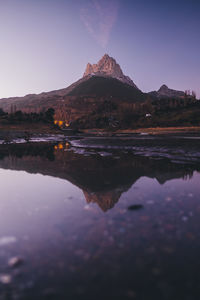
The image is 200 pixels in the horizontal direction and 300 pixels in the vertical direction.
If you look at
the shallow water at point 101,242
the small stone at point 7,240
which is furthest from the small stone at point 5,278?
the small stone at point 7,240

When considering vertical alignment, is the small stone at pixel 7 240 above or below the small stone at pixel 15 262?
below

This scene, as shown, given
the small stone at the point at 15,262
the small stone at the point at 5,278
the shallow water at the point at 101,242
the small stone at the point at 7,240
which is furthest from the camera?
the small stone at the point at 7,240

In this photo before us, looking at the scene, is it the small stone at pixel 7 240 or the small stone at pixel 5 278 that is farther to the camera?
the small stone at pixel 7 240

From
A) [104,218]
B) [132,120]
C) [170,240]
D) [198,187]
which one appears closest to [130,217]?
[104,218]

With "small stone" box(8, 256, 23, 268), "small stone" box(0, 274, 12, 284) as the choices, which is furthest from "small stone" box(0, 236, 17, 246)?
"small stone" box(0, 274, 12, 284)

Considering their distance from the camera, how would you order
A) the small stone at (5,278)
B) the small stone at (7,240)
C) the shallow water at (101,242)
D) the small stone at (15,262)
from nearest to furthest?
1. the shallow water at (101,242)
2. the small stone at (5,278)
3. the small stone at (15,262)
4. the small stone at (7,240)

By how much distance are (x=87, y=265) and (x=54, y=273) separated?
1.94 ft

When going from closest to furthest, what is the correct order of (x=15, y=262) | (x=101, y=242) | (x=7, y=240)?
(x=15, y=262) → (x=101, y=242) → (x=7, y=240)

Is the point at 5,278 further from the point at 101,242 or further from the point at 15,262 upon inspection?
the point at 101,242

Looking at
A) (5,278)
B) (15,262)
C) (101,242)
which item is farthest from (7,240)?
(101,242)

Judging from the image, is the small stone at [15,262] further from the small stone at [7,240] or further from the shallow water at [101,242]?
the small stone at [7,240]

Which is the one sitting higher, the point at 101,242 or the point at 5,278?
the point at 101,242

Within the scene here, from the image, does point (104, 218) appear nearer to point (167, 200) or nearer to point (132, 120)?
point (167, 200)

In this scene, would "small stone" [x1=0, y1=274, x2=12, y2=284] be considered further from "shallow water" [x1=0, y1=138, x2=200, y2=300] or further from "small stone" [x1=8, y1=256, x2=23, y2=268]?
"small stone" [x1=8, y1=256, x2=23, y2=268]
